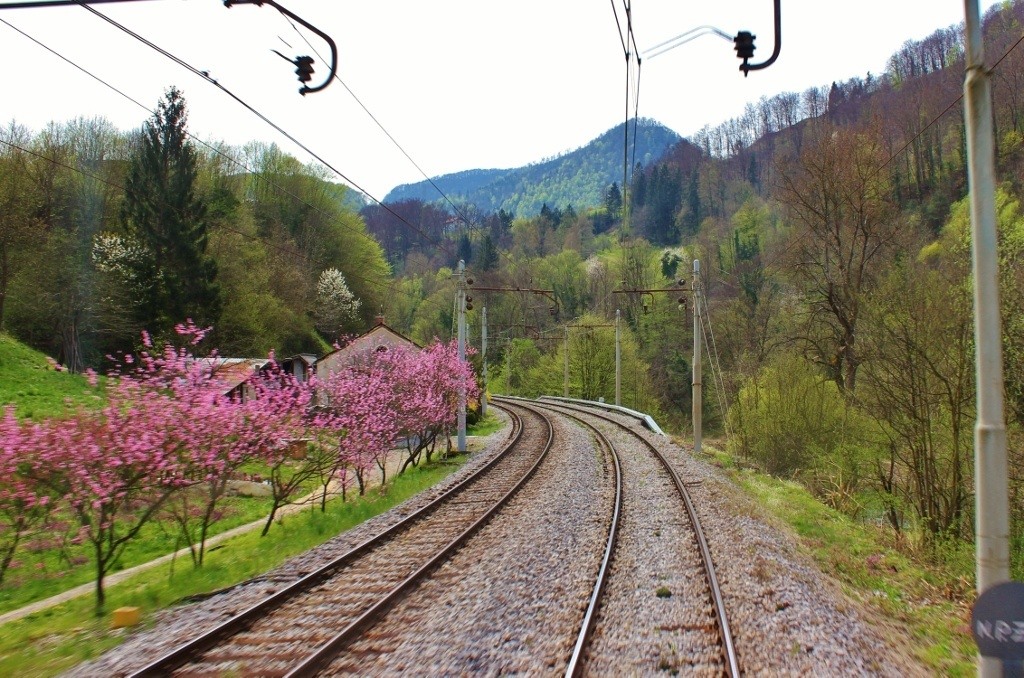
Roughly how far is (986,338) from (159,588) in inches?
404

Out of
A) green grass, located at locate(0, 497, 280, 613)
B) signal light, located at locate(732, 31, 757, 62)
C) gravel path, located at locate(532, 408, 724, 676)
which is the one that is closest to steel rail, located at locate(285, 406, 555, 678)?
gravel path, located at locate(532, 408, 724, 676)

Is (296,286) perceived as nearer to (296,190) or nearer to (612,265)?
(296,190)

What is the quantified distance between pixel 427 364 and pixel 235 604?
14.4 meters

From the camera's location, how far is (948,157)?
158 ft

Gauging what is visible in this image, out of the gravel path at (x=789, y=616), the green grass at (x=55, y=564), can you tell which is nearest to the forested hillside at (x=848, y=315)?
the gravel path at (x=789, y=616)

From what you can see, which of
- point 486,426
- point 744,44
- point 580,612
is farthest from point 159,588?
point 486,426

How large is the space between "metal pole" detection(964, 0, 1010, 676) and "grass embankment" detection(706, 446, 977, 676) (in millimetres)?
1963

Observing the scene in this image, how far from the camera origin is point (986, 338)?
495 centimetres

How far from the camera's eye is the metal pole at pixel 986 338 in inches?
190

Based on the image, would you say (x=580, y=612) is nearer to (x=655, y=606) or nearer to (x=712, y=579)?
(x=655, y=606)

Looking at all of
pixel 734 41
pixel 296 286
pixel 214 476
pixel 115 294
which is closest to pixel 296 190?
pixel 296 286

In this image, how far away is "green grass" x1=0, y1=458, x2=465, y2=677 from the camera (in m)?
6.79

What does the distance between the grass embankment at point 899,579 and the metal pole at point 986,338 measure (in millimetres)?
1963

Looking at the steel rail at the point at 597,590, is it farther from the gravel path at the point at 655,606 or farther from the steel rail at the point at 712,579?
the steel rail at the point at 712,579
